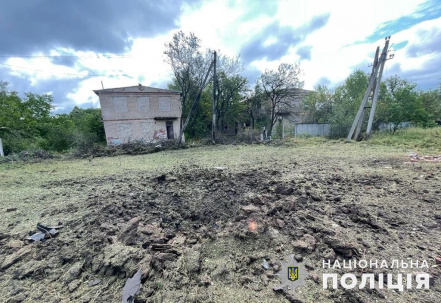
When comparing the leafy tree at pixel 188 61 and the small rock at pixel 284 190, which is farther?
the leafy tree at pixel 188 61

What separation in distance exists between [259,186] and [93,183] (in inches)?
169

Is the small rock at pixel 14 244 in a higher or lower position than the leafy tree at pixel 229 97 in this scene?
lower

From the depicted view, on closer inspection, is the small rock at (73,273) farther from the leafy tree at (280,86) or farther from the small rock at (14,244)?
the leafy tree at (280,86)

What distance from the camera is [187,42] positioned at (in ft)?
53.6

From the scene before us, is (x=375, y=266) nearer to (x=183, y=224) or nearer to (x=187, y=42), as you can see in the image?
(x=183, y=224)

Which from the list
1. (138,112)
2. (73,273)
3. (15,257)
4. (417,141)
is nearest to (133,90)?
(138,112)

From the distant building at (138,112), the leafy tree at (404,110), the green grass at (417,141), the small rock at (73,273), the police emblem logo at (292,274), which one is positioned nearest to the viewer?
the police emblem logo at (292,274)

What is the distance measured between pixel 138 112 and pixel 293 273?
1920 cm

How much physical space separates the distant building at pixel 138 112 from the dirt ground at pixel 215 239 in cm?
1497

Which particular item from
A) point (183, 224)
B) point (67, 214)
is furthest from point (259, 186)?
point (67, 214)

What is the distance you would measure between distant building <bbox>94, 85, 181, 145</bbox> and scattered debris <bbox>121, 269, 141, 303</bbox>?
653 inches

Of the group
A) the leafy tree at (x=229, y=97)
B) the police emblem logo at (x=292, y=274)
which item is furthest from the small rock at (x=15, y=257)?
the leafy tree at (x=229, y=97)

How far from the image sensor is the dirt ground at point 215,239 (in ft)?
4.88

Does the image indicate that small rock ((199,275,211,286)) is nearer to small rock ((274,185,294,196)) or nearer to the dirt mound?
the dirt mound
